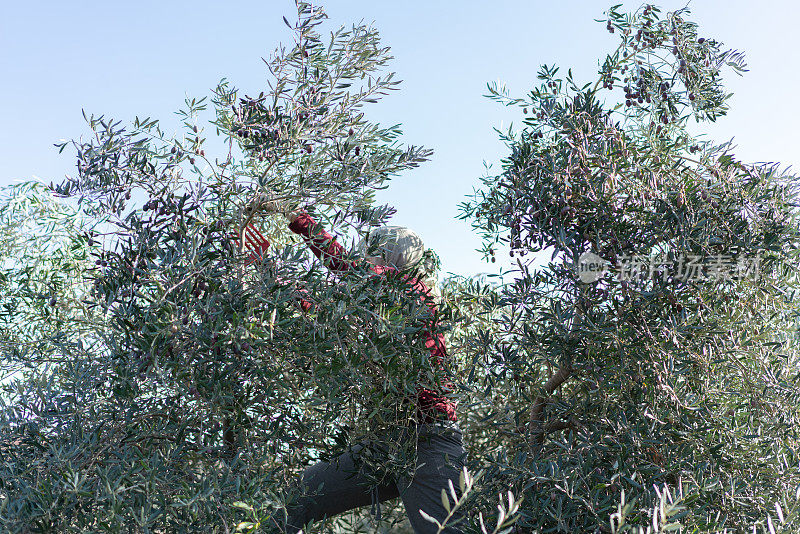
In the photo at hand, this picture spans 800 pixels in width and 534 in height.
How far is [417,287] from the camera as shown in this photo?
3.36m

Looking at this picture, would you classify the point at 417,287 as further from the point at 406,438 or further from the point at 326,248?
the point at 406,438

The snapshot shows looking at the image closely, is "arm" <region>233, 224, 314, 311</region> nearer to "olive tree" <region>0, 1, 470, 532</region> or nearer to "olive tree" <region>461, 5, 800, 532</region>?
"olive tree" <region>0, 1, 470, 532</region>

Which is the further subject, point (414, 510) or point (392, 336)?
point (414, 510)

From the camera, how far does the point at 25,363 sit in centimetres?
409

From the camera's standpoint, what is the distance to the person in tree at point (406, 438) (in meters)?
3.32

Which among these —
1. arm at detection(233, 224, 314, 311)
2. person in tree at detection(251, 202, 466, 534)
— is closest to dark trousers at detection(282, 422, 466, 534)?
person in tree at detection(251, 202, 466, 534)

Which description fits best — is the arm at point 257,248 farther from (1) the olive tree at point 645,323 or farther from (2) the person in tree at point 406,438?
(1) the olive tree at point 645,323

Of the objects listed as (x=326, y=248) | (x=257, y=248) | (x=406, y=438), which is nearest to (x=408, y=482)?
(x=406, y=438)

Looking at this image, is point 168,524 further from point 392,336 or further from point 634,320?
point 634,320

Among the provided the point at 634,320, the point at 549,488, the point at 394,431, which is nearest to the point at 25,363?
the point at 394,431

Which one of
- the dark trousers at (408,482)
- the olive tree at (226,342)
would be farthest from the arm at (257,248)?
the dark trousers at (408,482)

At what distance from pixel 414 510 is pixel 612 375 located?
1.25m

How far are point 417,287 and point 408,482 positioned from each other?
1.04m

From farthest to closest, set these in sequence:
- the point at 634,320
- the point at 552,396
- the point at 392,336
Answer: the point at 552,396 < the point at 634,320 < the point at 392,336
